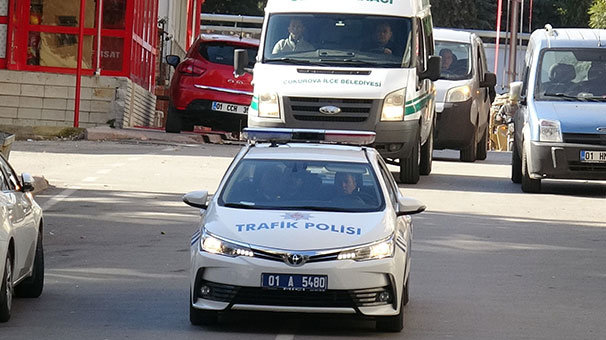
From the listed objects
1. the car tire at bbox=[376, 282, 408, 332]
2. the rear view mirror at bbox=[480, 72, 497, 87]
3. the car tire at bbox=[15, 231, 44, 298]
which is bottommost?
the car tire at bbox=[15, 231, 44, 298]

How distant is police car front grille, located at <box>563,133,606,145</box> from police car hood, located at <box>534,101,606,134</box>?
5 cm

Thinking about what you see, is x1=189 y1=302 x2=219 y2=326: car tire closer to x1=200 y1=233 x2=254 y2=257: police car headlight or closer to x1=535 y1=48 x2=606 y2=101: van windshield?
x1=200 y1=233 x2=254 y2=257: police car headlight

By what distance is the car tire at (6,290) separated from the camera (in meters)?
10.4

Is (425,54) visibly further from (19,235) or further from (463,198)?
(19,235)

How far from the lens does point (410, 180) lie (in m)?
22.4

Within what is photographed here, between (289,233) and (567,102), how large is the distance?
40.2 feet

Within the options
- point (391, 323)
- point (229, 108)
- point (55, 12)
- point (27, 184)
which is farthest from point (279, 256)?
point (55, 12)

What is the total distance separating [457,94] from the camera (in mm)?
27141

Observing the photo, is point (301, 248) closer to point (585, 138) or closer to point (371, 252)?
point (371, 252)

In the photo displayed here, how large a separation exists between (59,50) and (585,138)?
1434cm

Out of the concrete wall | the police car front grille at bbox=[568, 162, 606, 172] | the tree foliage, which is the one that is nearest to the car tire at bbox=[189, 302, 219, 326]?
the police car front grille at bbox=[568, 162, 606, 172]

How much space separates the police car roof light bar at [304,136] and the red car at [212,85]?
17.3 meters

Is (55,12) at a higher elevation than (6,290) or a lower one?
higher

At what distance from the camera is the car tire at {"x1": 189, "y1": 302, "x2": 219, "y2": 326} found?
10383mm
